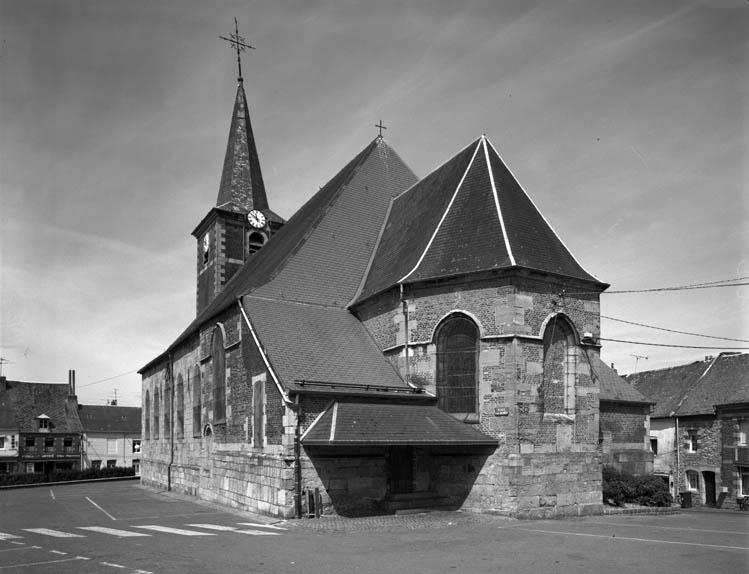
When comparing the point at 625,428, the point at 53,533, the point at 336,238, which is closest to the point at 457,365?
the point at 336,238

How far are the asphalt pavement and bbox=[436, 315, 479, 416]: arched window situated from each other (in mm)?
2837

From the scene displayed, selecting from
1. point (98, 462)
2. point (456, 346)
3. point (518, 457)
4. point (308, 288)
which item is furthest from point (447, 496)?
point (98, 462)

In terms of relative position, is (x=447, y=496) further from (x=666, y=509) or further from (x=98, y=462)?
(x=98, y=462)

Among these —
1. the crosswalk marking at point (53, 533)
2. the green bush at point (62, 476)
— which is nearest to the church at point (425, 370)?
the crosswalk marking at point (53, 533)

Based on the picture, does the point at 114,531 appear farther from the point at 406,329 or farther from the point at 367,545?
the point at 406,329

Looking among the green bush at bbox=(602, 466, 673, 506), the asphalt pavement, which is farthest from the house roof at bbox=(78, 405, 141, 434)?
the green bush at bbox=(602, 466, 673, 506)

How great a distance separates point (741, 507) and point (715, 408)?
5067 millimetres

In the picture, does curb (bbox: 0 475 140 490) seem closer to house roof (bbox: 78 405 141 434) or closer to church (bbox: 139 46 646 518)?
house roof (bbox: 78 405 141 434)

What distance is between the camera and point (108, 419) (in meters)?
58.9

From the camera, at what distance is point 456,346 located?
60.3 ft

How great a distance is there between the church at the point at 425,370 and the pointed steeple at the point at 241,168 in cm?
1312

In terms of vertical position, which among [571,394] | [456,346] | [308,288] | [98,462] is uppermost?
[308,288]

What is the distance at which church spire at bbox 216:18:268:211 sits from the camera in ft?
116

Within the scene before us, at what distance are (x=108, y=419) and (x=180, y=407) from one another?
107 ft
